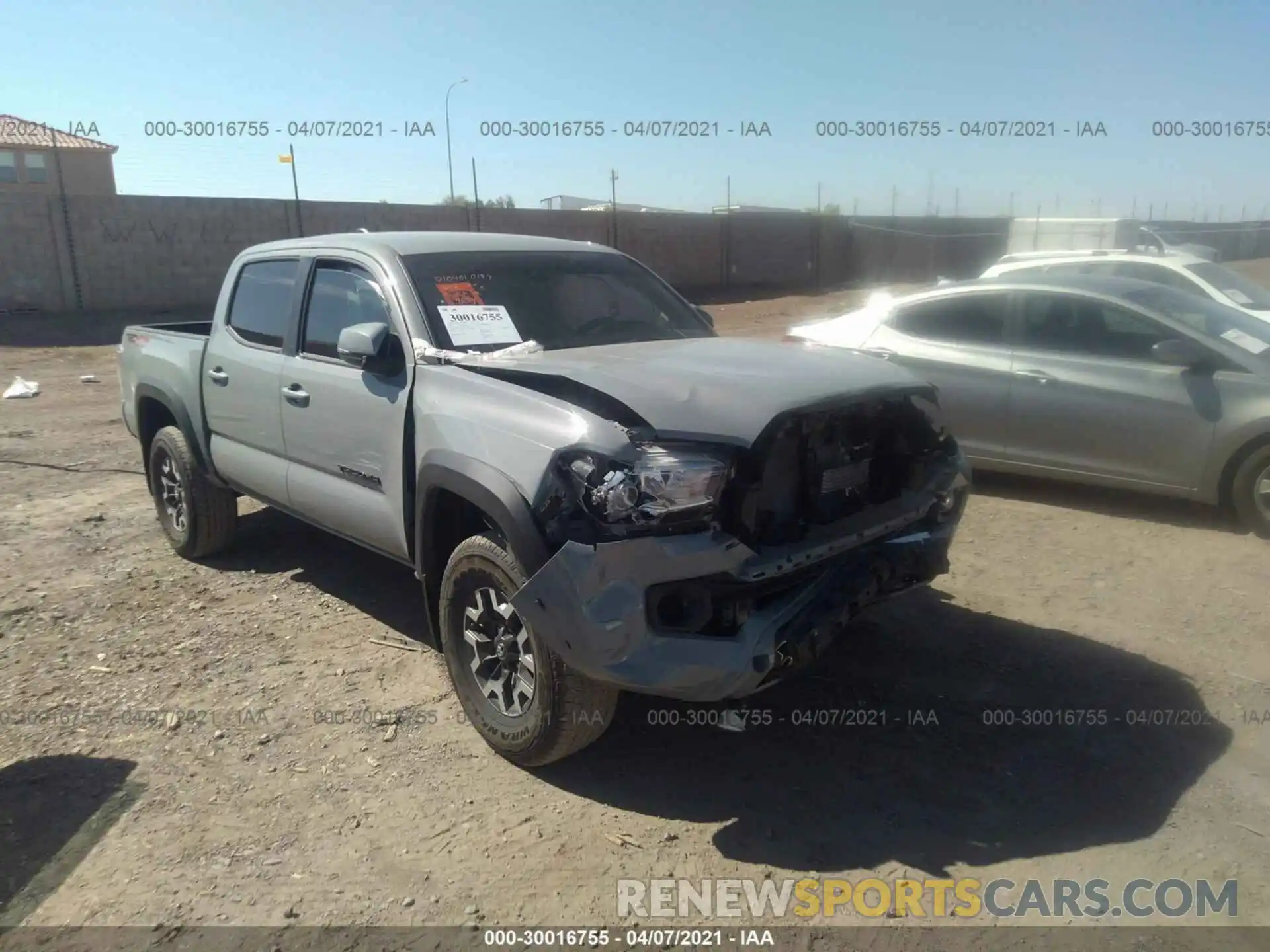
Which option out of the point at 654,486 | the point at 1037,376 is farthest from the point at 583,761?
the point at 1037,376

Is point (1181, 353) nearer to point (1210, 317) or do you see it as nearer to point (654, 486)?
point (1210, 317)

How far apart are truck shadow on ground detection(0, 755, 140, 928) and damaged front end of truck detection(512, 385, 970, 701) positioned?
1.67 m

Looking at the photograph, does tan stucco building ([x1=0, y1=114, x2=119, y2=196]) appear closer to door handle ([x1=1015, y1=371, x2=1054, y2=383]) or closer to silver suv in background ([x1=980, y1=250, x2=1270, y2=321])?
silver suv in background ([x1=980, y1=250, x2=1270, y2=321])

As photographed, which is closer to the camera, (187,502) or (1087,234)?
(187,502)

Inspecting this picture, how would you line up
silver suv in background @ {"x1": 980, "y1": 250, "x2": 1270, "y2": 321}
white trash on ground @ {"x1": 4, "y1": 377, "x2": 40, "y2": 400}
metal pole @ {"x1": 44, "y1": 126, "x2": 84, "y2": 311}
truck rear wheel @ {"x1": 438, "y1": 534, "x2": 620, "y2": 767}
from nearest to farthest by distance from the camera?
1. truck rear wheel @ {"x1": 438, "y1": 534, "x2": 620, "y2": 767}
2. silver suv in background @ {"x1": 980, "y1": 250, "x2": 1270, "y2": 321}
3. white trash on ground @ {"x1": 4, "y1": 377, "x2": 40, "y2": 400}
4. metal pole @ {"x1": 44, "y1": 126, "x2": 84, "y2": 311}

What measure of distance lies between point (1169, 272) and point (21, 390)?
13.0m

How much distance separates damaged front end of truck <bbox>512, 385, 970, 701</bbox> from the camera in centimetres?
302

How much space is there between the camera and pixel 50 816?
342 centimetres

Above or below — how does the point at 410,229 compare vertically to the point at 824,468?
above

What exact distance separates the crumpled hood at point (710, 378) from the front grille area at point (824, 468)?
0.08m

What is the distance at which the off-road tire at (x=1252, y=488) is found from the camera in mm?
5734

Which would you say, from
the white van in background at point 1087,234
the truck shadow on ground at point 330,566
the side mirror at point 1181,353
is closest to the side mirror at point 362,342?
the truck shadow on ground at point 330,566

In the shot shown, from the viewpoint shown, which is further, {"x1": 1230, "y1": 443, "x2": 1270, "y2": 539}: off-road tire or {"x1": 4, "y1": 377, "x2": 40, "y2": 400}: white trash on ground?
{"x1": 4, "y1": 377, "x2": 40, "y2": 400}: white trash on ground

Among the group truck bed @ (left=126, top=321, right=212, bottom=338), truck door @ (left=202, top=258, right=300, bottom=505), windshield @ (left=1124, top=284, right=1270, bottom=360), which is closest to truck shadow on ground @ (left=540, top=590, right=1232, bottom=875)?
truck door @ (left=202, top=258, right=300, bottom=505)
